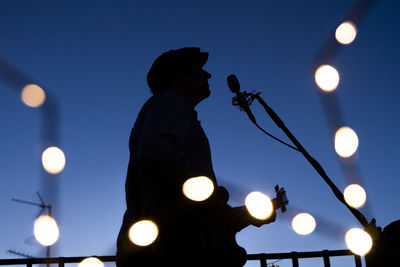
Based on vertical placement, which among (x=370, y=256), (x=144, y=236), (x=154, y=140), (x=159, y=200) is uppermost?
(x=154, y=140)

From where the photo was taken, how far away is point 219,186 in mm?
1691

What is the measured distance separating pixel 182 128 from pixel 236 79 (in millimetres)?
1639

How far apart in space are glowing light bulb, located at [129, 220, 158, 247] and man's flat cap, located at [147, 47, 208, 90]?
991 mm

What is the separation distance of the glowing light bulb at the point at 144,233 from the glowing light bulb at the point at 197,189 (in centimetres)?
20

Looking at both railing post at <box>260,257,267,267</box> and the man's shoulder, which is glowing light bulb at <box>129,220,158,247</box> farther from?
railing post at <box>260,257,267,267</box>

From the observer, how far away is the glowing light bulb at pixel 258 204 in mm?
1513

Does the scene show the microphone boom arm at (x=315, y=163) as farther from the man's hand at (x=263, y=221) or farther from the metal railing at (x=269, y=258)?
the man's hand at (x=263, y=221)

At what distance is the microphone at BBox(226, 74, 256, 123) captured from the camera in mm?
3148

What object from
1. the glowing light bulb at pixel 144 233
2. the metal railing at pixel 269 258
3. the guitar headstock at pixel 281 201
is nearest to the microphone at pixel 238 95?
the metal railing at pixel 269 258

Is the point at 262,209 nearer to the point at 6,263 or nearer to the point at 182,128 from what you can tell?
the point at 182,128

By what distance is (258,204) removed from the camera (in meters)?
1.52

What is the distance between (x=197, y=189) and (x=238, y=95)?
6.23 feet

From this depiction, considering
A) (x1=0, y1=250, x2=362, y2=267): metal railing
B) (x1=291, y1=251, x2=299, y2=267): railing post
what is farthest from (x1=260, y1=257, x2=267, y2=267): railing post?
(x1=291, y1=251, x2=299, y2=267): railing post

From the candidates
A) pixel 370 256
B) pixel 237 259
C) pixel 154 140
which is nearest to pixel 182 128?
pixel 154 140
